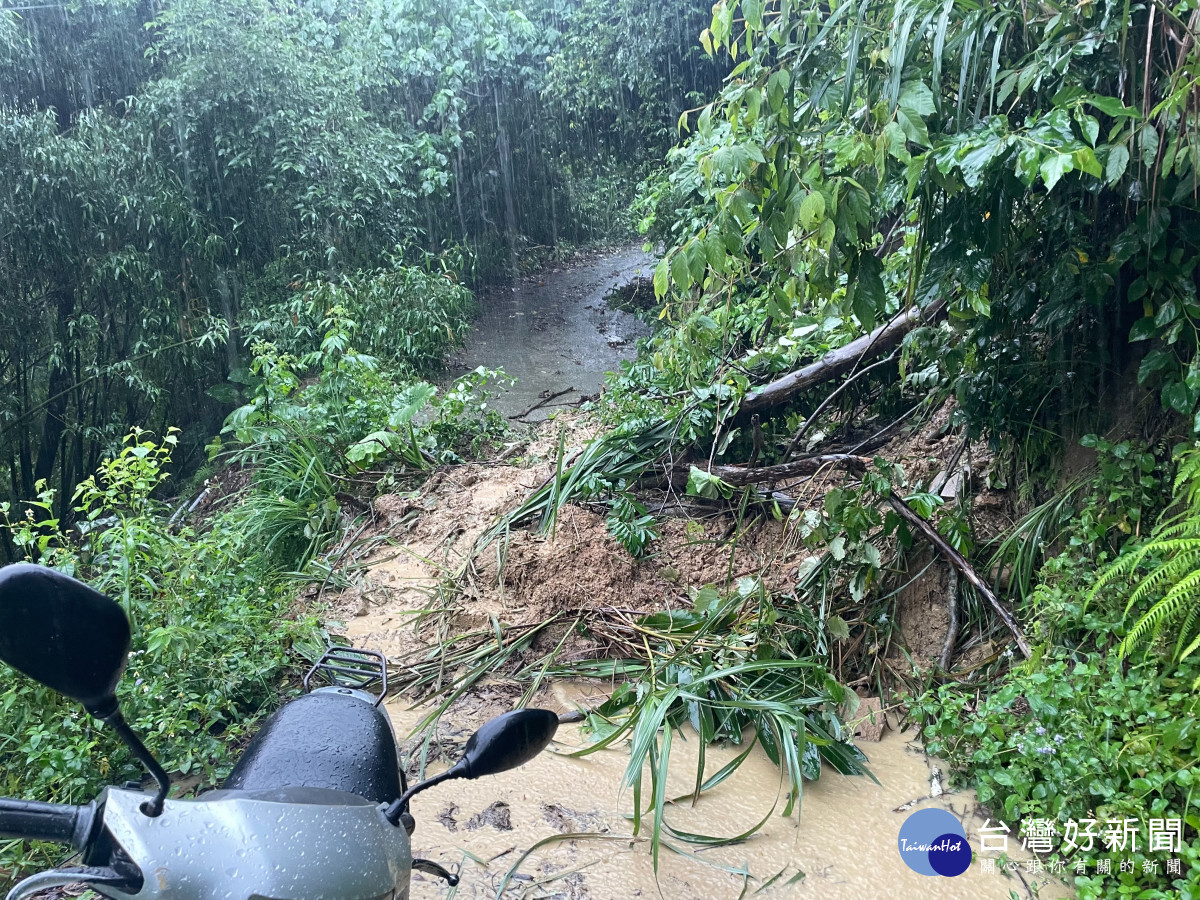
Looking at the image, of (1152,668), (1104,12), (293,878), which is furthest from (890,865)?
(1104,12)

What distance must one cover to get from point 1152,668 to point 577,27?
11073 mm

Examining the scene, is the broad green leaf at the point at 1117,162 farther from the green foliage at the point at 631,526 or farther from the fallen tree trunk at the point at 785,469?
the green foliage at the point at 631,526

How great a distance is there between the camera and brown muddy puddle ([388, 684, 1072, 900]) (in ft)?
7.23

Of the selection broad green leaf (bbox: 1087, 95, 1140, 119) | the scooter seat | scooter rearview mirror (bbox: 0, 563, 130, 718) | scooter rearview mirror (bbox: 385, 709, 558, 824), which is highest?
broad green leaf (bbox: 1087, 95, 1140, 119)

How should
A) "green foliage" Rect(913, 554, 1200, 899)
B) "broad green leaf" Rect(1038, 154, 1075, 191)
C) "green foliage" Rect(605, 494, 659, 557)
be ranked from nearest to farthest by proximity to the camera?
"broad green leaf" Rect(1038, 154, 1075, 191)
"green foliage" Rect(913, 554, 1200, 899)
"green foliage" Rect(605, 494, 659, 557)

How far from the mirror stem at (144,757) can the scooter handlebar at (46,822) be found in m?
0.07

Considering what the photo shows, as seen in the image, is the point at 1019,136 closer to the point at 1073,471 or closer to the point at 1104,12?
the point at 1104,12

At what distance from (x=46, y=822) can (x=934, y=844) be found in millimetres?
2180

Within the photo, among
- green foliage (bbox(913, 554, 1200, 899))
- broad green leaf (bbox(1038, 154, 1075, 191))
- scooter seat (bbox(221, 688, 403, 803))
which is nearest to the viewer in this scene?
scooter seat (bbox(221, 688, 403, 803))

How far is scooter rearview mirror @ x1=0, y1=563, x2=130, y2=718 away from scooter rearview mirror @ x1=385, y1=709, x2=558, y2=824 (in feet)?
1.49

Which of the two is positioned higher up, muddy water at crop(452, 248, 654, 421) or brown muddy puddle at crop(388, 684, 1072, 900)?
brown muddy puddle at crop(388, 684, 1072, 900)

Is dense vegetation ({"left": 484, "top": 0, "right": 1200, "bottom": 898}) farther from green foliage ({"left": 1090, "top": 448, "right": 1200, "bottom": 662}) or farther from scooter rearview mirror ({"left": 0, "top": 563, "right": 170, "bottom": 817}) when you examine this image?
scooter rearview mirror ({"left": 0, "top": 563, "right": 170, "bottom": 817})

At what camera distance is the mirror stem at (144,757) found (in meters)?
1.00

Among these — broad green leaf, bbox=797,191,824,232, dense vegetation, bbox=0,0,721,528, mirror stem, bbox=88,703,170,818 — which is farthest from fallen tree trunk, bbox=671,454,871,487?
dense vegetation, bbox=0,0,721,528
